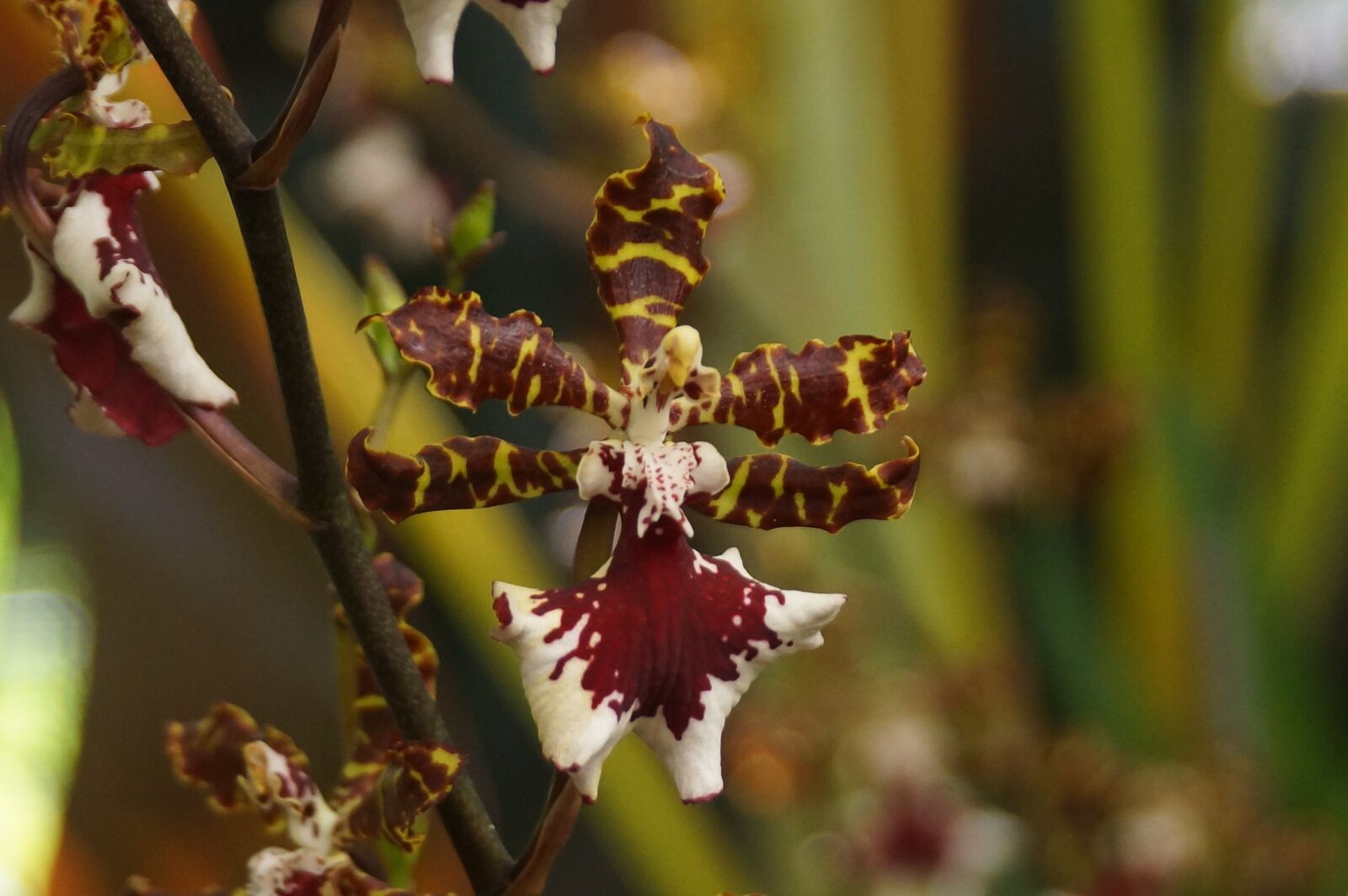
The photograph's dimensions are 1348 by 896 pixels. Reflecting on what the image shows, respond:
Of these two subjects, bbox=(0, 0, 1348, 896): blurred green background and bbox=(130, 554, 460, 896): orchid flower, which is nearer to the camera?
bbox=(130, 554, 460, 896): orchid flower

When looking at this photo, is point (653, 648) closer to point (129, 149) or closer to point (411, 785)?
point (411, 785)

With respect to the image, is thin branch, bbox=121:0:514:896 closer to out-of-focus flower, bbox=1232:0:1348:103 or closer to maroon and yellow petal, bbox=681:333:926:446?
maroon and yellow petal, bbox=681:333:926:446

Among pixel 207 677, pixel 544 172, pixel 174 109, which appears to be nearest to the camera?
pixel 174 109

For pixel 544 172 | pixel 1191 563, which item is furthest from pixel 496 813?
pixel 1191 563

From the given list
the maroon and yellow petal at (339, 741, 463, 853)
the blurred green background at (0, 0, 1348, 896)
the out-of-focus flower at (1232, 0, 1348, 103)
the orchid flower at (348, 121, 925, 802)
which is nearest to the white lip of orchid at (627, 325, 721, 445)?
the orchid flower at (348, 121, 925, 802)

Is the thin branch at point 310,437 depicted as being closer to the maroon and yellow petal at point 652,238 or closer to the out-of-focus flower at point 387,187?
the maroon and yellow petal at point 652,238

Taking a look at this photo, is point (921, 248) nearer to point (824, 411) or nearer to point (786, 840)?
point (786, 840)

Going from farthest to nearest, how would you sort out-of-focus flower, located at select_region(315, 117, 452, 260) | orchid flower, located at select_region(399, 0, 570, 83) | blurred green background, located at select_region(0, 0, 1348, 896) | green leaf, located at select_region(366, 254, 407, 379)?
out-of-focus flower, located at select_region(315, 117, 452, 260) → blurred green background, located at select_region(0, 0, 1348, 896) → green leaf, located at select_region(366, 254, 407, 379) → orchid flower, located at select_region(399, 0, 570, 83)
